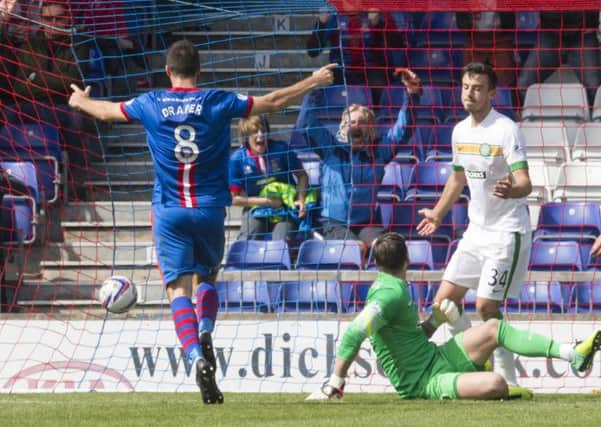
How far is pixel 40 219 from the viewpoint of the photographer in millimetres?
14094

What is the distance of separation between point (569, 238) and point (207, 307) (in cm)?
A: 473

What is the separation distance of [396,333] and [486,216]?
1.17 m

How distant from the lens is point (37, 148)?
14.4 metres

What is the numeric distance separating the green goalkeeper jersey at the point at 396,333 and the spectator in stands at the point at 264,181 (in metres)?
4.32

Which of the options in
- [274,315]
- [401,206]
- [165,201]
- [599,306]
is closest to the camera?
[165,201]

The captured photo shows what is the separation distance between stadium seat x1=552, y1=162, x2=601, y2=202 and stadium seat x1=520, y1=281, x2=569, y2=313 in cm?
162

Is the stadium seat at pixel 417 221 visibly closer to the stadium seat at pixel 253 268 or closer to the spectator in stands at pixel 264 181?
the spectator in stands at pixel 264 181

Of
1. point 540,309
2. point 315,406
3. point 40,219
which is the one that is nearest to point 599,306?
point 540,309

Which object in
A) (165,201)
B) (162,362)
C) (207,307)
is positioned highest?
(165,201)

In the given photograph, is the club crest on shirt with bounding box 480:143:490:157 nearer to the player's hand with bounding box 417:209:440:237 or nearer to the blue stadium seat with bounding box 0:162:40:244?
the player's hand with bounding box 417:209:440:237

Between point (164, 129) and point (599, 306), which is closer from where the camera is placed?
point (164, 129)

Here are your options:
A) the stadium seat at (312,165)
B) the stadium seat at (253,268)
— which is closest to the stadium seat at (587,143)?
the stadium seat at (312,165)

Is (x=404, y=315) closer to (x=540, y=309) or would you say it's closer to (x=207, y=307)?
(x=207, y=307)

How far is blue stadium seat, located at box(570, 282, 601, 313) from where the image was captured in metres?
11.8
